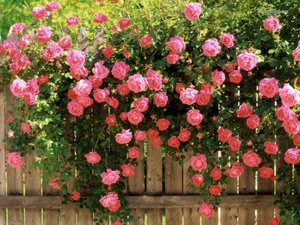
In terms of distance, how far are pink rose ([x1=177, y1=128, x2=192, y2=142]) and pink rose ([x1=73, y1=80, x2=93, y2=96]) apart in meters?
0.68

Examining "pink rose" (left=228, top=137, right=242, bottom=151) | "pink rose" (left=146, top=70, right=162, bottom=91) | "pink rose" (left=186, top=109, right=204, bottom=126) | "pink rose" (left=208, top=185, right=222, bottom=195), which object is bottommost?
"pink rose" (left=208, top=185, right=222, bottom=195)

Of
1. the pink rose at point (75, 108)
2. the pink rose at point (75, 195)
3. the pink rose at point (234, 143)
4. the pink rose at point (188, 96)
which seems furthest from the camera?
the pink rose at point (75, 195)

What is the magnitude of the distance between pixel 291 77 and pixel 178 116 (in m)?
0.80

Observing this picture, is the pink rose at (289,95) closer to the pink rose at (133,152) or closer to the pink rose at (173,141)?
the pink rose at (173,141)

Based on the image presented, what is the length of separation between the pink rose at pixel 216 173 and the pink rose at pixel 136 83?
757 millimetres

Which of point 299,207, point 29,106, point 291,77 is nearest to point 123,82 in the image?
point 29,106

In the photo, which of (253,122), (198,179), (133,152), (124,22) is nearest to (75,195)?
(133,152)

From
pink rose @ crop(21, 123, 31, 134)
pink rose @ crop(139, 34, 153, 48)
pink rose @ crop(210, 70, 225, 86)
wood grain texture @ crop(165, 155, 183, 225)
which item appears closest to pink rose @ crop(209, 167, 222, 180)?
wood grain texture @ crop(165, 155, 183, 225)

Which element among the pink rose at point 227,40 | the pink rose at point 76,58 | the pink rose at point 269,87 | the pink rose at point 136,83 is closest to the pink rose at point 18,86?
the pink rose at point 76,58

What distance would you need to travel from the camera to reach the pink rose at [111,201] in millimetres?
4301

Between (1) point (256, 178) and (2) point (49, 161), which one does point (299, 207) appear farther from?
(2) point (49, 161)

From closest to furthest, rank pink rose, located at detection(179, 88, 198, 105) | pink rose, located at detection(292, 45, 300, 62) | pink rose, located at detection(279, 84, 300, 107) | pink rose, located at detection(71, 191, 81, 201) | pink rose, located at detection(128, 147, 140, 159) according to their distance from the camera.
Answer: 1. pink rose, located at detection(279, 84, 300, 107)
2. pink rose, located at detection(292, 45, 300, 62)
3. pink rose, located at detection(179, 88, 198, 105)
4. pink rose, located at detection(128, 147, 140, 159)
5. pink rose, located at detection(71, 191, 81, 201)

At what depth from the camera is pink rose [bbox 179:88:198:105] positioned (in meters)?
3.98

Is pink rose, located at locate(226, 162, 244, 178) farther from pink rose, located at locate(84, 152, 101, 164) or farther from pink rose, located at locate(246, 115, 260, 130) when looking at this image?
pink rose, located at locate(84, 152, 101, 164)
